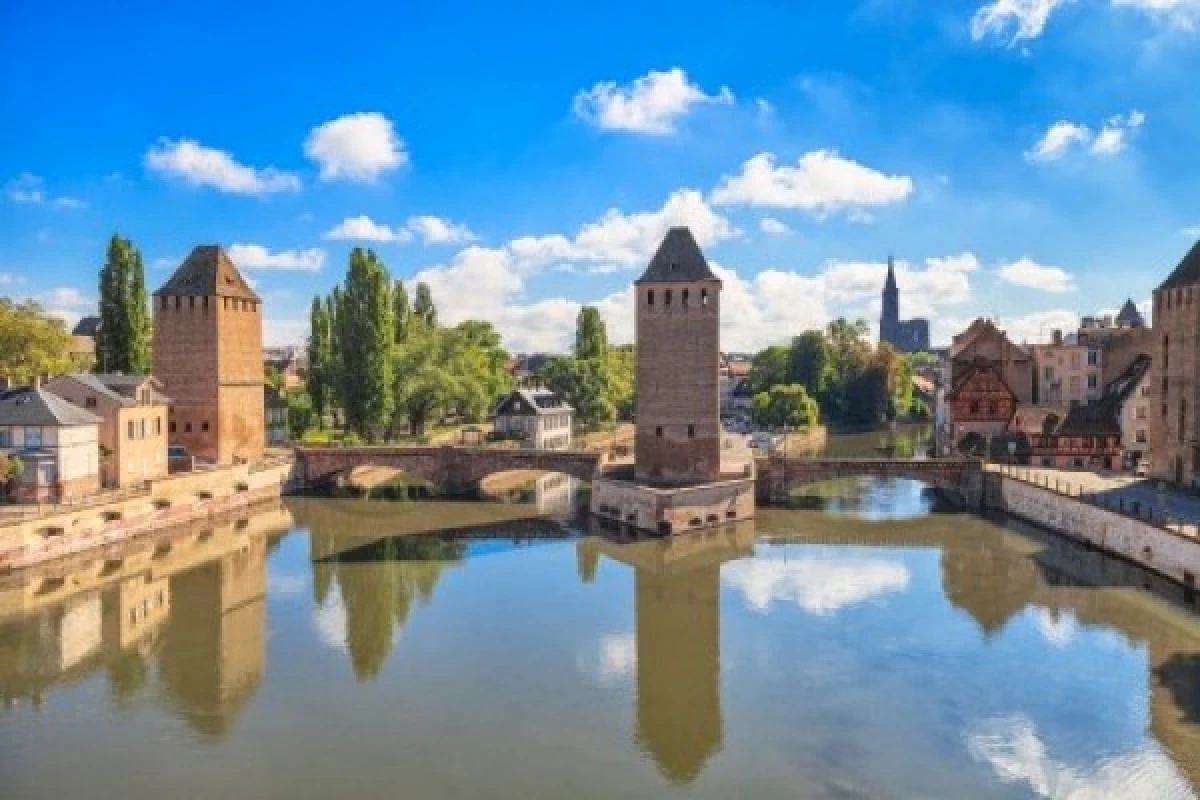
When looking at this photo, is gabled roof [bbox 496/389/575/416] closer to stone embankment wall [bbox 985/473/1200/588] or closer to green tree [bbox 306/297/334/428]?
green tree [bbox 306/297/334/428]

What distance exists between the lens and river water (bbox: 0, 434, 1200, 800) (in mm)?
16375

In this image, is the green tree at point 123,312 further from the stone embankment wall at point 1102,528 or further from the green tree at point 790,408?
the green tree at point 790,408

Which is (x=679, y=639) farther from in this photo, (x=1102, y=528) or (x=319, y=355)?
(x=319, y=355)

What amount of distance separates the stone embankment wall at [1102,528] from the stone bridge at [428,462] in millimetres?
18119

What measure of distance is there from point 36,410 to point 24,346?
12.2m

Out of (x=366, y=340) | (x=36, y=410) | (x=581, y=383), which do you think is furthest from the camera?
(x=581, y=383)

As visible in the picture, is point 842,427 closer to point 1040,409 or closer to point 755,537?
point 1040,409

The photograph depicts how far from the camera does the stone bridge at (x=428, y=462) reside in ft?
150

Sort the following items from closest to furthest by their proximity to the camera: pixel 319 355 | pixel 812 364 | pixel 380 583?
pixel 380 583 < pixel 319 355 < pixel 812 364

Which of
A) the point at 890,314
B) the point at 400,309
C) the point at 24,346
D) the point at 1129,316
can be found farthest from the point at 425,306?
the point at 890,314

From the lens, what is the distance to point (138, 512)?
35125mm

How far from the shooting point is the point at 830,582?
29625 mm

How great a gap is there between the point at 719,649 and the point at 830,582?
295 inches

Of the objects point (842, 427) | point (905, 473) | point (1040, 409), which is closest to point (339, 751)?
point (905, 473)
